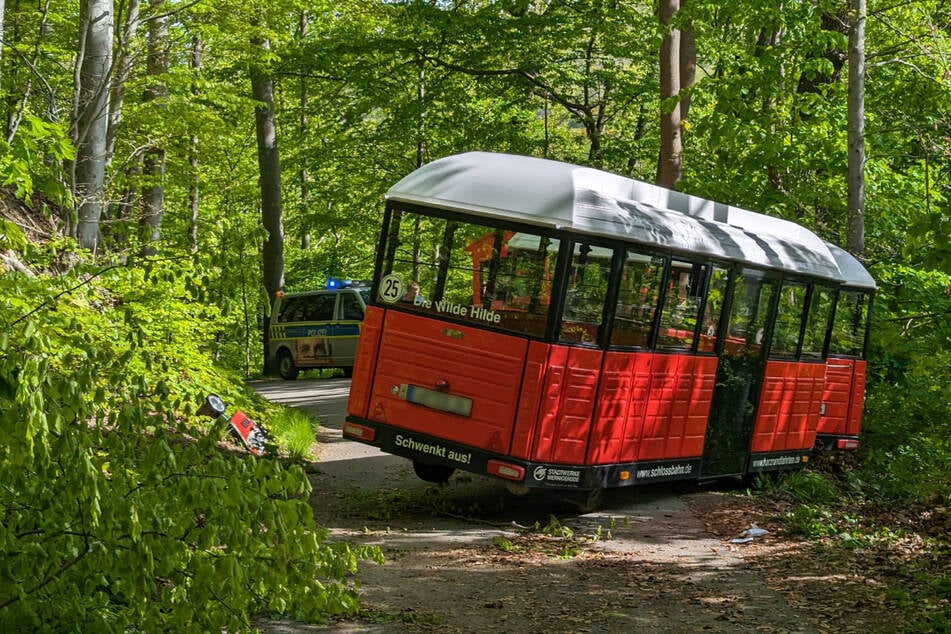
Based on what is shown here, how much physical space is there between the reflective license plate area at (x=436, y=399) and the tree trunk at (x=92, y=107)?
3248 mm

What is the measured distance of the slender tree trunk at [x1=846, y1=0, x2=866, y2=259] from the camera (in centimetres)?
1596

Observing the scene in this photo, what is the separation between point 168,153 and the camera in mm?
20391

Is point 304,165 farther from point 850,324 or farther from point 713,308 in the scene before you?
point 713,308

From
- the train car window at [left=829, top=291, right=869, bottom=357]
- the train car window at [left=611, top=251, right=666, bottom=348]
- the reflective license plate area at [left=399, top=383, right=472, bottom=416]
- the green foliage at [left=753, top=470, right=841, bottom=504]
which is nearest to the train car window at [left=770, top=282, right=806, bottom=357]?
the train car window at [left=829, top=291, right=869, bottom=357]

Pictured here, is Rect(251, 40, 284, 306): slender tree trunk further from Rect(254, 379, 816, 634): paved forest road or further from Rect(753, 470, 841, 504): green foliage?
Rect(753, 470, 841, 504): green foliage

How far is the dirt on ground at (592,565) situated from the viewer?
760 centimetres

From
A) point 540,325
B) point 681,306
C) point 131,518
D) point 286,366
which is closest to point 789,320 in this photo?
point 681,306

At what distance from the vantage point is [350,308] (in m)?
26.5

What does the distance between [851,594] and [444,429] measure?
382 centimetres

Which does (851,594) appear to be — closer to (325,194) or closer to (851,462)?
(851,462)

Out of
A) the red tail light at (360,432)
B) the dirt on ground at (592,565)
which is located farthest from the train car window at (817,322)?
the red tail light at (360,432)

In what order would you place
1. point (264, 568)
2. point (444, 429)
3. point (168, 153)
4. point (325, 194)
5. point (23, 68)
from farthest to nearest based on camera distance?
1. point (325, 194)
2. point (168, 153)
3. point (23, 68)
4. point (444, 429)
5. point (264, 568)

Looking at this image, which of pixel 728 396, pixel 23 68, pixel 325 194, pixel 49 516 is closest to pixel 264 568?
pixel 49 516

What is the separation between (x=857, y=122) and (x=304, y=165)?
44.8 ft
